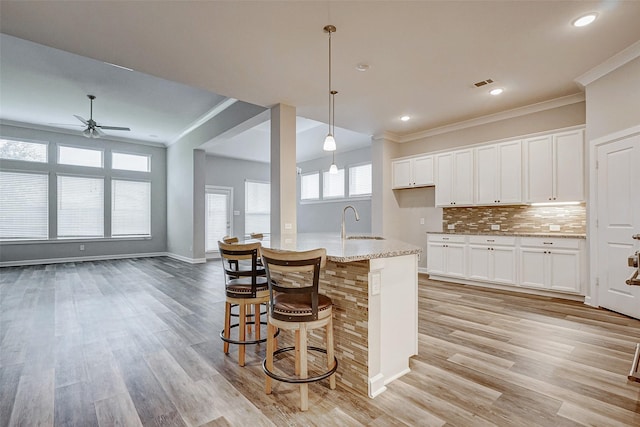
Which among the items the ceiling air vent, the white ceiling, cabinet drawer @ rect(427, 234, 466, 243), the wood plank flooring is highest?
the white ceiling

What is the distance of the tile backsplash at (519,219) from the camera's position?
4562 millimetres

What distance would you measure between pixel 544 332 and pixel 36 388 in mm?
4249

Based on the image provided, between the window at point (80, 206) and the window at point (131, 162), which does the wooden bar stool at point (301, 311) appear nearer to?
the window at point (80, 206)

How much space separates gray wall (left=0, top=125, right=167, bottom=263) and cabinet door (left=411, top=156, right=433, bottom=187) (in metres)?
7.31

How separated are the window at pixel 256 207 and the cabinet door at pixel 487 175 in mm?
6418

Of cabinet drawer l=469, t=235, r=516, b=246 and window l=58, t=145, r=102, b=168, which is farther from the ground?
window l=58, t=145, r=102, b=168

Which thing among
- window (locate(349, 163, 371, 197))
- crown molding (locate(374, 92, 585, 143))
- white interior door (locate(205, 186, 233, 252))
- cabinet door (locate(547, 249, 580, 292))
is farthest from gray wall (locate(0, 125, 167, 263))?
cabinet door (locate(547, 249, 580, 292))

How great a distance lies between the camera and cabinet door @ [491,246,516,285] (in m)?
4.71

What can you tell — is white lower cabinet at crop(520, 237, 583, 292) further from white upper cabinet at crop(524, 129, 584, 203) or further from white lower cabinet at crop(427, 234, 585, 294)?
white upper cabinet at crop(524, 129, 584, 203)

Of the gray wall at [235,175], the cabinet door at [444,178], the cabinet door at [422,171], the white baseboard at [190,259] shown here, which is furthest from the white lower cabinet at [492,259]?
the gray wall at [235,175]

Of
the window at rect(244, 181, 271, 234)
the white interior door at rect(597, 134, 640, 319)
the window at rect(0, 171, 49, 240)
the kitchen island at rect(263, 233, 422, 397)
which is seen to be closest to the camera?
the kitchen island at rect(263, 233, 422, 397)

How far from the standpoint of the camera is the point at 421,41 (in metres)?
3.05

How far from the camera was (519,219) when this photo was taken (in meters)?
5.09

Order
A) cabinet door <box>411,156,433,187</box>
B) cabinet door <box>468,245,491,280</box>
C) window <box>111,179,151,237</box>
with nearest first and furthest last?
cabinet door <box>468,245,491,280</box> < cabinet door <box>411,156,433,187</box> < window <box>111,179,151,237</box>
